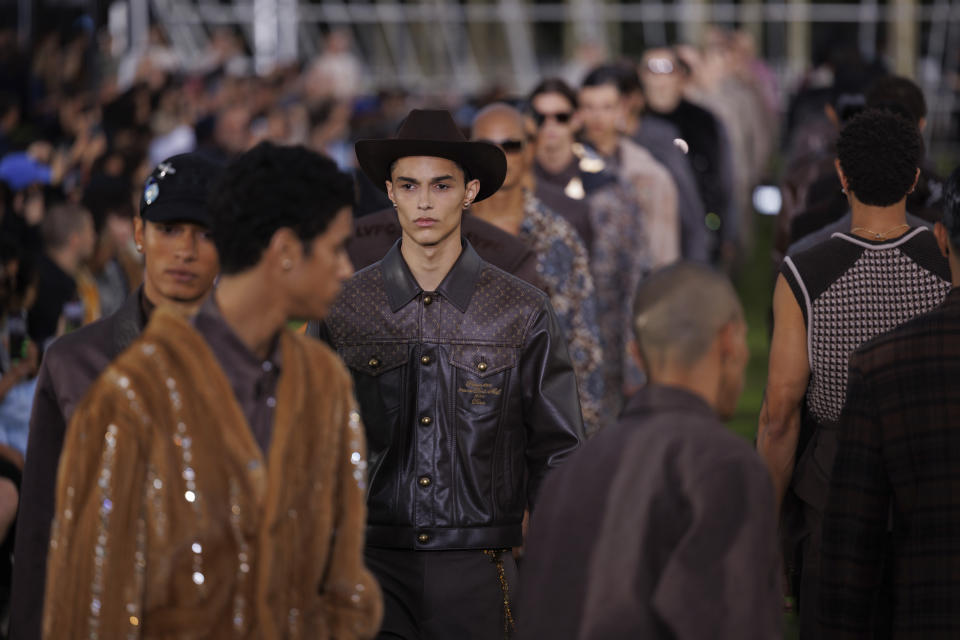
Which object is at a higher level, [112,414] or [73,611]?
[112,414]

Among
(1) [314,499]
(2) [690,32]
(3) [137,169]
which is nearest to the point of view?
(1) [314,499]

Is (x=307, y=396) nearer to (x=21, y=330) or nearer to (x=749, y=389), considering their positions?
(x=21, y=330)

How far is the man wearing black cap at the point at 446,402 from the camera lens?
504cm

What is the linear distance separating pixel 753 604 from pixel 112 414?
138 centimetres

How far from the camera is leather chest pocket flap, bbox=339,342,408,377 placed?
5188mm

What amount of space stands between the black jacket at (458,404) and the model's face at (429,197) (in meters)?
0.14

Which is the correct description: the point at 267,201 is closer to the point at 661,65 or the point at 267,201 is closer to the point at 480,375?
the point at 480,375

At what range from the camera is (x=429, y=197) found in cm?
530

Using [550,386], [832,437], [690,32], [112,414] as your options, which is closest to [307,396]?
[112,414]

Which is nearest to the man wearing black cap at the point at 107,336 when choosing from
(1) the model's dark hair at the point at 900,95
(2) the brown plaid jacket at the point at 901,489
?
(2) the brown plaid jacket at the point at 901,489

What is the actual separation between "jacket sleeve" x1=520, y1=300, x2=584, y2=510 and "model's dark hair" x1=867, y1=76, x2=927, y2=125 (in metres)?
3.01

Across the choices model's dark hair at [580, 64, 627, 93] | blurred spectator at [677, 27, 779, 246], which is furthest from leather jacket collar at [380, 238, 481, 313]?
blurred spectator at [677, 27, 779, 246]

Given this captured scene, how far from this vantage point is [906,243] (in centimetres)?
557

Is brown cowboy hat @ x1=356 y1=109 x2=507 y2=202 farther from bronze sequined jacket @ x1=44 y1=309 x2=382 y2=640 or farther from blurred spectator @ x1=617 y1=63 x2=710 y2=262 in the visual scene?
blurred spectator @ x1=617 y1=63 x2=710 y2=262
